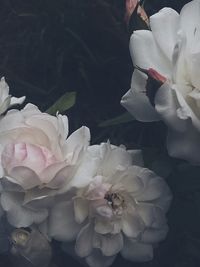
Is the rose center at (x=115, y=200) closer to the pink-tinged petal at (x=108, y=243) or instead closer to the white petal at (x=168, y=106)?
the pink-tinged petal at (x=108, y=243)

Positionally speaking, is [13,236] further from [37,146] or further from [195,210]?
[195,210]

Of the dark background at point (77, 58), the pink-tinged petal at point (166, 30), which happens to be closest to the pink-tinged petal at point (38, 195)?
the pink-tinged petal at point (166, 30)

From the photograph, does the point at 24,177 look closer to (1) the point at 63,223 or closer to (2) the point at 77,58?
(1) the point at 63,223

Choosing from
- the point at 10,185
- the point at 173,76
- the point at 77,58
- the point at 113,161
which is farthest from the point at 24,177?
the point at 77,58

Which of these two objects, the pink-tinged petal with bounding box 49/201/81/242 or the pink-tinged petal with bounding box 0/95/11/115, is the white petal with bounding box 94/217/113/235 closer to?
the pink-tinged petal with bounding box 49/201/81/242

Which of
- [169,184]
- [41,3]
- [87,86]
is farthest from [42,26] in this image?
[169,184]

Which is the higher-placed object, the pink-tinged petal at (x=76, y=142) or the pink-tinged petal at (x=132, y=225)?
the pink-tinged petal at (x=76, y=142)

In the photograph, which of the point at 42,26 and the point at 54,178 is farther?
the point at 42,26
